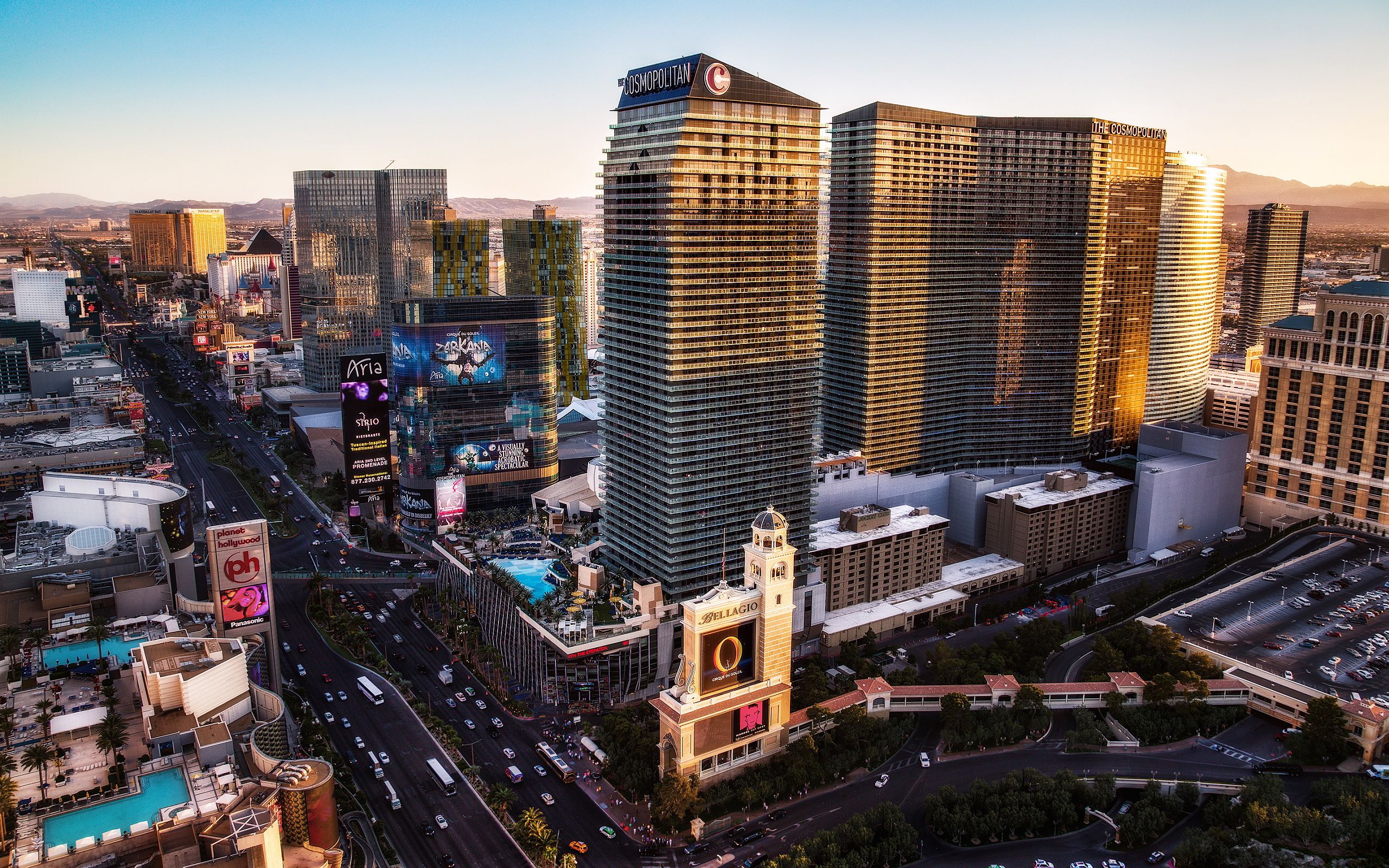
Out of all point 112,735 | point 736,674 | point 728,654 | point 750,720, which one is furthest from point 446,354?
point 750,720

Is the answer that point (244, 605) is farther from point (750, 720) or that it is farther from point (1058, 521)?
point (1058, 521)

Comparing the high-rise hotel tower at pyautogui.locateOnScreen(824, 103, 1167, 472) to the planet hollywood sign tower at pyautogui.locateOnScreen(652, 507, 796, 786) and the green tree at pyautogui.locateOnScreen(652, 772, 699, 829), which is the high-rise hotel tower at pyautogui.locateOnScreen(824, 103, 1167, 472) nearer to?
the planet hollywood sign tower at pyautogui.locateOnScreen(652, 507, 796, 786)

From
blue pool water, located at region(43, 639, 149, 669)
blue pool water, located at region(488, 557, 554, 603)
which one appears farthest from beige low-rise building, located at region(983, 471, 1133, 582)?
blue pool water, located at region(43, 639, 149, 669)

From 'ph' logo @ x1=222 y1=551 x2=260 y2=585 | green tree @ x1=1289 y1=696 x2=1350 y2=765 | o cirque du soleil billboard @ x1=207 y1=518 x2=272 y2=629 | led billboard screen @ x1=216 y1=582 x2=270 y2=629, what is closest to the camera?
green tree @ x1=1289 y1=696 x2=1350 y2=765

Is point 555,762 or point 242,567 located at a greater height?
point 242,567

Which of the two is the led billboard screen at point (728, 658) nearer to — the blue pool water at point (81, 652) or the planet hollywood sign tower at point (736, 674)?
the planet hollywood sign tower at point (736, 674)

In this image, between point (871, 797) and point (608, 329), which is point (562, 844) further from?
point (608, 329)
